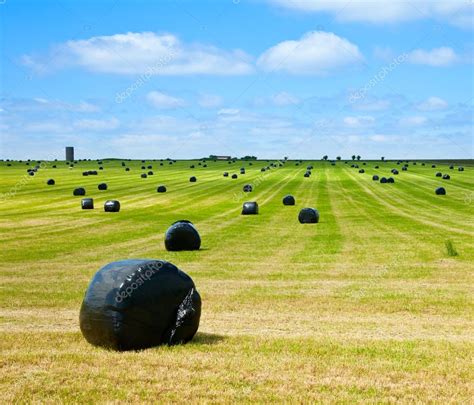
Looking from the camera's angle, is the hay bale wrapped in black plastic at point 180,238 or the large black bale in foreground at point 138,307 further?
the hay bale wrapped in black plastic at point 180,238

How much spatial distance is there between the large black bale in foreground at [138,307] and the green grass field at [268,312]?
1.17ft

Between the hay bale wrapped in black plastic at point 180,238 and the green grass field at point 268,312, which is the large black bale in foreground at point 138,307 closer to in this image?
the green grass field at point 268,312

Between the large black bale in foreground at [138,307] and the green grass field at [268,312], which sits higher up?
the large black bale in foreground at [138,307]

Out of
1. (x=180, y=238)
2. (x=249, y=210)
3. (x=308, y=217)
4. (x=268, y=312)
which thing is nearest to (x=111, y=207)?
(x=249, y=210)

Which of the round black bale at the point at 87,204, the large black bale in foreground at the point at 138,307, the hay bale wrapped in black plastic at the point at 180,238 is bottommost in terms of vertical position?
the round black bale at the point at 87,204

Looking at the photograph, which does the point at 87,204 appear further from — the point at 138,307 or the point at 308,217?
the point at 138,307

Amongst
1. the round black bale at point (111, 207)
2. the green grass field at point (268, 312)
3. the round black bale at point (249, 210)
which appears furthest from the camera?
the round black bale at point (111, 207)

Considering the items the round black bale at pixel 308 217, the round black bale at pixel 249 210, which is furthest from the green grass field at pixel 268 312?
the round black bale at pixel 249 210

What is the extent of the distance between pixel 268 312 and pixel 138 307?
19.5ft

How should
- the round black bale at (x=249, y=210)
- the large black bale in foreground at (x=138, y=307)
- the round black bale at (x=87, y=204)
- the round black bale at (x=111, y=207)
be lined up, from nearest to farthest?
the large black bale in foreground at (x=138, y=307) < the round black bale at (x=249, y=210) < the round black bale at (x=111, y=207) < the round black bale at (x=87, y=204)

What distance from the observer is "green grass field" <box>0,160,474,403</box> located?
12.3m

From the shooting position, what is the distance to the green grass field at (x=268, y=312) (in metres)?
12.3

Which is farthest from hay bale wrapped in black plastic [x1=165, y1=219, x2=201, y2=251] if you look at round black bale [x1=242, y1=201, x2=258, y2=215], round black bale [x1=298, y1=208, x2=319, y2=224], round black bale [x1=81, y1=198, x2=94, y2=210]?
round black bale [x1=81, y1=198, x2=94, y2=210]

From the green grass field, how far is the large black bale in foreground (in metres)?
0.36
